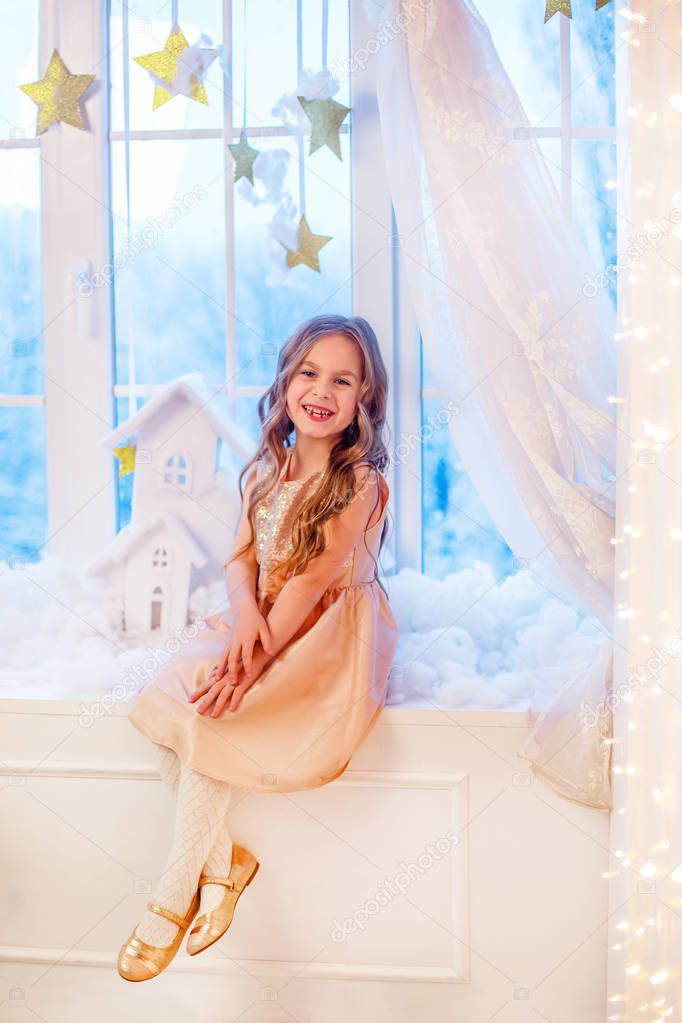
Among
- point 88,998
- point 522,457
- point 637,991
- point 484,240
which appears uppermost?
point 484,240

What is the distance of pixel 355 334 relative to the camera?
1.83 meters

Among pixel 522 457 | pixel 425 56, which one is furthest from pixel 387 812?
pixel 425 56

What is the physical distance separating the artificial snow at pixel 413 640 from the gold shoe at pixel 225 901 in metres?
0.37

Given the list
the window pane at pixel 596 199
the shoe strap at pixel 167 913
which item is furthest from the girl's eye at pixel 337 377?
the shoe strap at pixel 167 913

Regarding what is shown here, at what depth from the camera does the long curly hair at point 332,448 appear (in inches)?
70.9

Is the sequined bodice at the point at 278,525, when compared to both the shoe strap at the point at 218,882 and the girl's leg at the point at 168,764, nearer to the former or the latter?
the girl's leg at the point at 168,764

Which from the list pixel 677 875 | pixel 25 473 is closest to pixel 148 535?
pixel 25 473

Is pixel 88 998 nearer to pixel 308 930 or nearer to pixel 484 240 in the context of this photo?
pixel 308 930

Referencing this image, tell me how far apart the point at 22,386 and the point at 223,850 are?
1094mm

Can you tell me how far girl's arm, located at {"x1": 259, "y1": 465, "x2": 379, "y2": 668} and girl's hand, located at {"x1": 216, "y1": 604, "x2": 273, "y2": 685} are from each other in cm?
2

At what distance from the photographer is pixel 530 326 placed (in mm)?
1681

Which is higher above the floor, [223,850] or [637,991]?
[223,850]

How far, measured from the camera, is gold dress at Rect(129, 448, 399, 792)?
1.68m

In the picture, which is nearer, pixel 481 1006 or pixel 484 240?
pixel 484 240
